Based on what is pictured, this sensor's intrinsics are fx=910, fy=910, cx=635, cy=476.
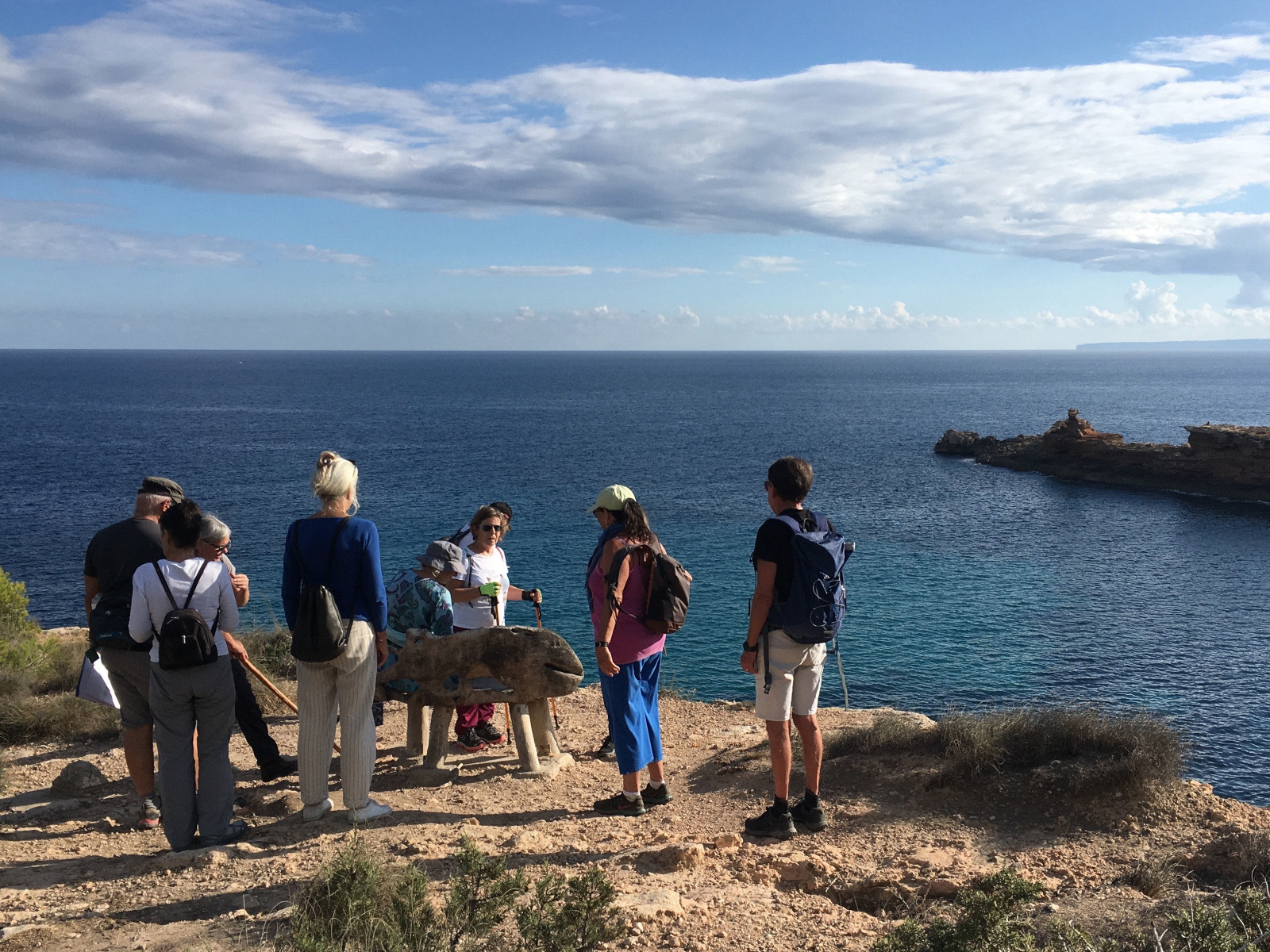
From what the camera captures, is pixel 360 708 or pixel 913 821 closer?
pixel 360 708

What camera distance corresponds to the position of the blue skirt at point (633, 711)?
5.39 metres

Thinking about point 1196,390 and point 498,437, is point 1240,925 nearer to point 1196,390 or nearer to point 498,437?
point 498,437

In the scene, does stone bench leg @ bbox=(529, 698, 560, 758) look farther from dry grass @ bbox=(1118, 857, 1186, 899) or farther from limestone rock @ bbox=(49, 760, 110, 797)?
dry grass @ bbox=(1118, 857, 1186, 899)

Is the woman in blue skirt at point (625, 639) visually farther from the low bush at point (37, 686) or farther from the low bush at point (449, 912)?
the low bush at point (37, 686)

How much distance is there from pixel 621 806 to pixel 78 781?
3.56 m

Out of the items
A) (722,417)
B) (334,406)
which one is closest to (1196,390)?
(722,417)

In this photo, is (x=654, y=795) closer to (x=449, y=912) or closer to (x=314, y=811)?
(x=314, y=811)

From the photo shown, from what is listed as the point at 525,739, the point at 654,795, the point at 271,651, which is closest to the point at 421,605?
the point at 525,739

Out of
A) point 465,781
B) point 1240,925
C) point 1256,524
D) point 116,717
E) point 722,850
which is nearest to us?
point 1240,925

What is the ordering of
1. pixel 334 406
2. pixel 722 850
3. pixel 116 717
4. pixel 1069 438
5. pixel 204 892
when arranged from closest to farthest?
pixel 204 892
pixel 722 850
pixel 116 717
pixel 1069 438
pixel 334 406

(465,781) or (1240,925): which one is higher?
(1240,925)

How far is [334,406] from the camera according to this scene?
101438 mm

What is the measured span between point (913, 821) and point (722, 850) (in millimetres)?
1492

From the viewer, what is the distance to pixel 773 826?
5285 millimetres
